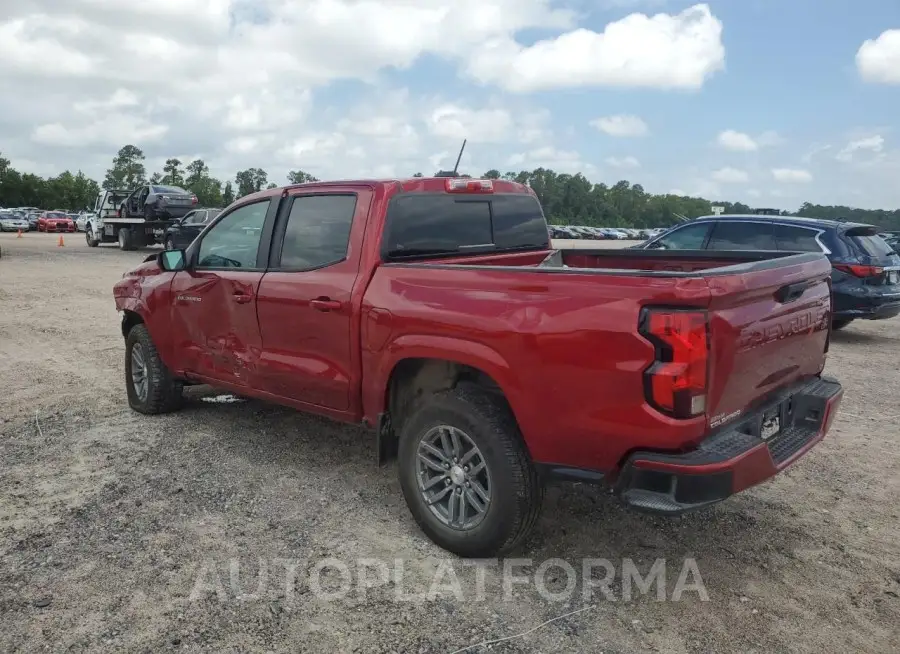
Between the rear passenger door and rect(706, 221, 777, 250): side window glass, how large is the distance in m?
7.17

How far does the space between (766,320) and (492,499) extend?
57.3 inches

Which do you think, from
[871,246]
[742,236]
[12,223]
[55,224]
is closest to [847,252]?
[871,246]

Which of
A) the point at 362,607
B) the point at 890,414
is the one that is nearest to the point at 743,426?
the point at 362,607

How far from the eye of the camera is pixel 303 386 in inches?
175

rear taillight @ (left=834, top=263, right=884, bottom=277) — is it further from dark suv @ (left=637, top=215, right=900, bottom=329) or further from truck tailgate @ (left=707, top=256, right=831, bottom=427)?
truck tailgate @ (left=707, top=256, right=831, bottom=427)

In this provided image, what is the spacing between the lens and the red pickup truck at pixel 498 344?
2.89m

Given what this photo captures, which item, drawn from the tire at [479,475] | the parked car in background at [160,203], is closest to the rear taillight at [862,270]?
the tire at [479,475]

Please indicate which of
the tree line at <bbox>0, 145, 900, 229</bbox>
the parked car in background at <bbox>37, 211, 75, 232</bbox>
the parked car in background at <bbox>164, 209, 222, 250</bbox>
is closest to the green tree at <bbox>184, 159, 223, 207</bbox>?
the tree line at <bbox>0, 145, 900, 229</bbox>

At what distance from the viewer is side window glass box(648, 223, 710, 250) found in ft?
34.1

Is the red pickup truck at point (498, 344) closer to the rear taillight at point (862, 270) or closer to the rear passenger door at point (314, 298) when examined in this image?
the rear passenger door at point (314, 298)

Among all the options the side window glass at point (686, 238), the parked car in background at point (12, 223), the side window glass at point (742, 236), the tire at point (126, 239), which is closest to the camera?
the side window glass at point (742, 236)

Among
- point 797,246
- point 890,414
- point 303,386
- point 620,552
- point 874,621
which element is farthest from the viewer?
point 797,246

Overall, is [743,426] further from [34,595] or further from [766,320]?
[34,595]

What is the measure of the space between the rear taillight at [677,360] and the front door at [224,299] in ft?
8.99
